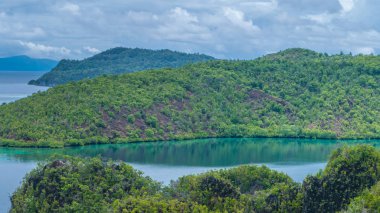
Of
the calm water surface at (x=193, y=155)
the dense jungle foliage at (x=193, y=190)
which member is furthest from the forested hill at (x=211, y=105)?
the dense jungle foliage at (x=193, y=190)

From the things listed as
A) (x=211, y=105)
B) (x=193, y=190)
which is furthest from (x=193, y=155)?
(x=193, y=190)

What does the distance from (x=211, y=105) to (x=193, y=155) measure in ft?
94.7

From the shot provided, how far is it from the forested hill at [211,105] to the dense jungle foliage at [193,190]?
42.6 metres

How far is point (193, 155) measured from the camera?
82.6 m

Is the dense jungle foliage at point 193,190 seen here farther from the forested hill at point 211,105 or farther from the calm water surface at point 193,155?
the forested hill at point 211,105

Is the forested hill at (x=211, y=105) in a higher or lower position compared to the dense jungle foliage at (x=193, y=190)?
higher

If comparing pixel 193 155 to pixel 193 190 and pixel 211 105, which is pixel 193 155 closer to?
pixel 211 105

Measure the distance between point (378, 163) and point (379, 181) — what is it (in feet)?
7.82

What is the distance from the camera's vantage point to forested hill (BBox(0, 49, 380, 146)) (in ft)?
303

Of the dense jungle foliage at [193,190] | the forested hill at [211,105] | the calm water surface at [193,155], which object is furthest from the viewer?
the forested hill at [211,105]

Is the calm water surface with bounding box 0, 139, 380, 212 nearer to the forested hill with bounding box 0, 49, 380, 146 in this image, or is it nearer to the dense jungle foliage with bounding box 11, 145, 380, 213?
the forested hill with bounding box 0, 49, 380, 146

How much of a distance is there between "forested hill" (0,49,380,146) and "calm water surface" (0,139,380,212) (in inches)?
165

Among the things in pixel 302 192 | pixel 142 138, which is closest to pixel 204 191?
pixel 302 192

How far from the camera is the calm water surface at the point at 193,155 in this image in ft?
224
